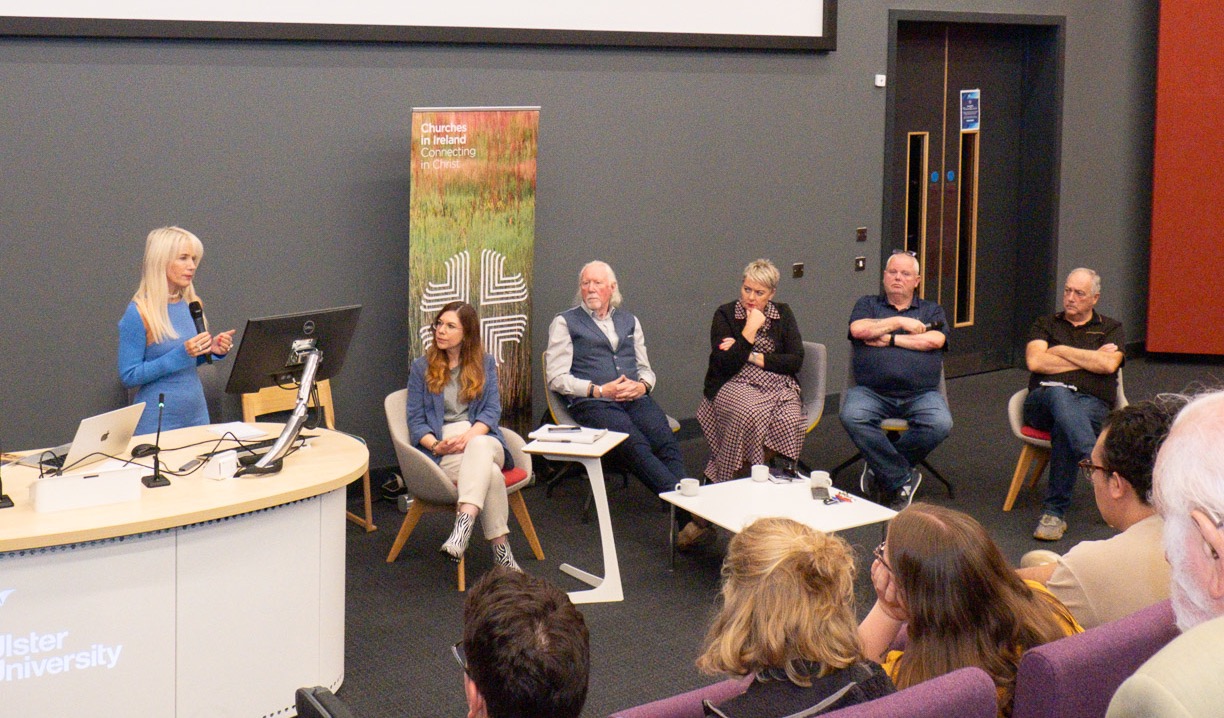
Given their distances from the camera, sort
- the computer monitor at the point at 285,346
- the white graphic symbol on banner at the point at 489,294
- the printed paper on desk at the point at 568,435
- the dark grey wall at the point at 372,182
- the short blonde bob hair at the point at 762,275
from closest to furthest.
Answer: the computer monitor at the point at 285,346 < the printed paper on desk at the point at 568,435 < the dark grey wall at the point at 372,182 < the white graphic symbol on banner at the point at 489,294 < the short blonde bob hair at the point at 762,275

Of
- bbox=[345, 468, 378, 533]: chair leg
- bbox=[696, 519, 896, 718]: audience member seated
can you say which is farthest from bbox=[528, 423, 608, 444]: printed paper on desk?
bbox=[696, 519, 896, 718]: audience member seated

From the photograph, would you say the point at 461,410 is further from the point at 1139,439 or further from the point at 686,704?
the point at 686,704

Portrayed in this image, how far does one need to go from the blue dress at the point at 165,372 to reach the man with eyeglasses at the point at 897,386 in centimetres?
288

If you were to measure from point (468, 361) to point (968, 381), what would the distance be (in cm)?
460

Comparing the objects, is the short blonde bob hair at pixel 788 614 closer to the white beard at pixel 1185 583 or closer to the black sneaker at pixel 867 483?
the white beard at pixel 1185 583

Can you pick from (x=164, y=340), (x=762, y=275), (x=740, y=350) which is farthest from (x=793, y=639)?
(x=762, y=275)

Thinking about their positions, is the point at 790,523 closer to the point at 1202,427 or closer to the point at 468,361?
the point at 1202,427

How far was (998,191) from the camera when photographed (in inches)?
337

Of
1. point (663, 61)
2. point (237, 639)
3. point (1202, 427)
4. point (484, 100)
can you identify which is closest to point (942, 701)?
point (1202, 427)

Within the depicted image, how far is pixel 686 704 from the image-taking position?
83.7 inches

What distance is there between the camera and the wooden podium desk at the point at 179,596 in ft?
9.93

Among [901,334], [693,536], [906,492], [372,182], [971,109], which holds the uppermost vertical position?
[971,109]

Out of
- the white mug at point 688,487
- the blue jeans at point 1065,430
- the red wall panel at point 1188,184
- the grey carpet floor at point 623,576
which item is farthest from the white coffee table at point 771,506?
the red wall panel at point 1188,184

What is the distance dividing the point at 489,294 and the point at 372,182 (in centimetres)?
75
